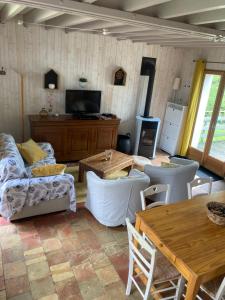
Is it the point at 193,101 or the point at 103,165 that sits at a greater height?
the point at 193,101

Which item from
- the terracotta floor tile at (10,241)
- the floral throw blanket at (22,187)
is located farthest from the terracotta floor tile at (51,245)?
the floral throw blanket at (22,187)

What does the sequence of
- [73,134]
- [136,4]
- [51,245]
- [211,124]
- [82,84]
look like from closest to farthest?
[136,4], [51,245], [73,134], [82,84], [211,124]

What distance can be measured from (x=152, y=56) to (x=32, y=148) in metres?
3.64

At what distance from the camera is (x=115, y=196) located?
10.5 ft

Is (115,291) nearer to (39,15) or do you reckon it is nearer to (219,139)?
(39,15)

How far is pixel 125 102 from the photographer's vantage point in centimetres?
616

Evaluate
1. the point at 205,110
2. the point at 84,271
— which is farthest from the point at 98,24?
the point at 205,110

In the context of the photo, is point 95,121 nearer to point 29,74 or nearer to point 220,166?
point 29,74

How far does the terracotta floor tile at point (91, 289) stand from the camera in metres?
2.42

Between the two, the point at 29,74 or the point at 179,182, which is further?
the point at 29,74

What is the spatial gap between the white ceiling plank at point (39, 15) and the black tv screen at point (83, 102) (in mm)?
1496

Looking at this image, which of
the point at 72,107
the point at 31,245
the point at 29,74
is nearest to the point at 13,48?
the point at 29,74

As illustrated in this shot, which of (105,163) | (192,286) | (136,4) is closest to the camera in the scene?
(192,286)

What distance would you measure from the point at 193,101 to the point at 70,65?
2941mm
